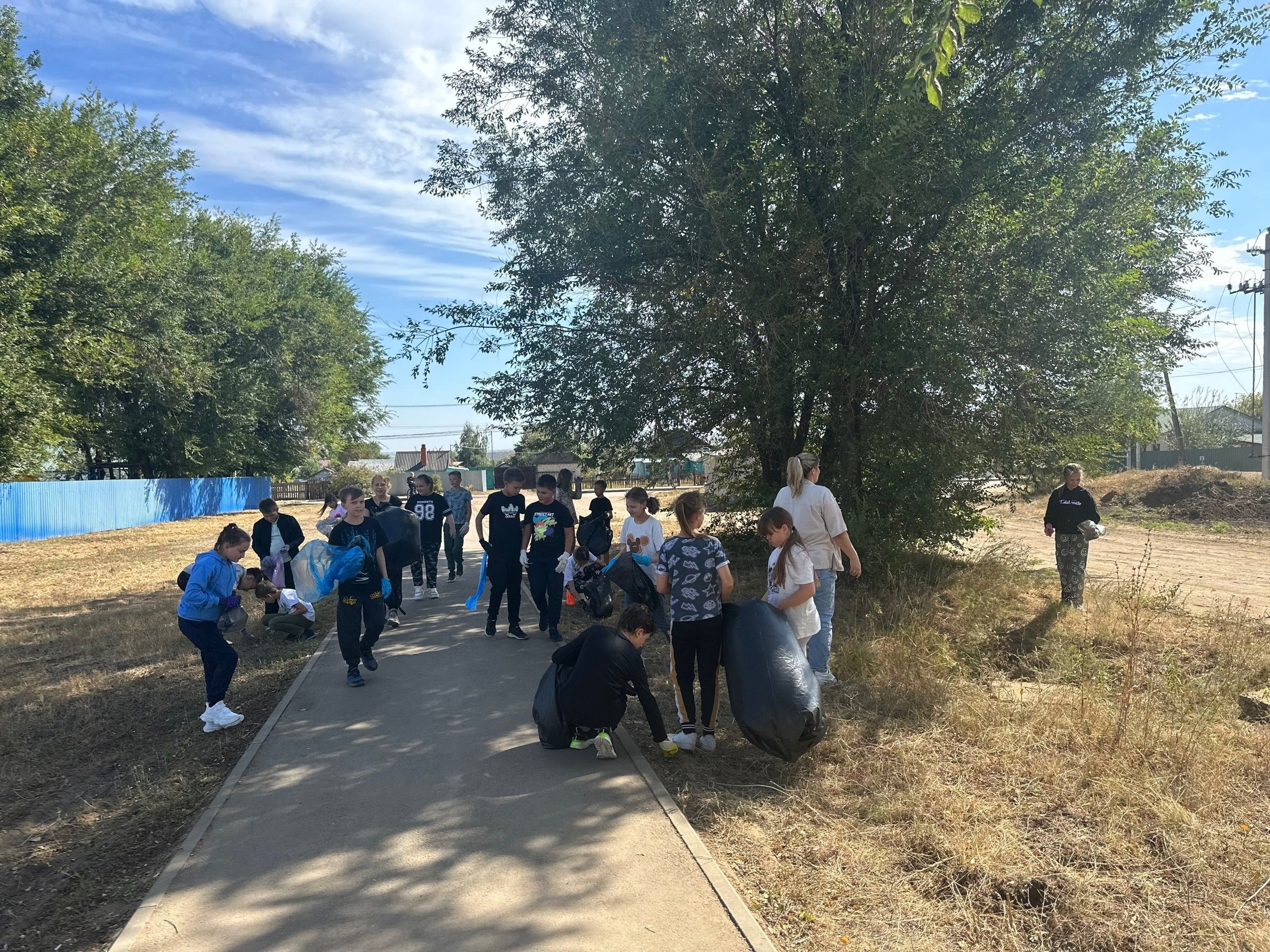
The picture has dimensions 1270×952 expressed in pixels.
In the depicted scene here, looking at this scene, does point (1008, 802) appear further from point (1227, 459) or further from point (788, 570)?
point (1227, 459)

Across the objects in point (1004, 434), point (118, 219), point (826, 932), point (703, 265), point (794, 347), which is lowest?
point (826, 932)

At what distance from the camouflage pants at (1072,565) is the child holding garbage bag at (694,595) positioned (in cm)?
561

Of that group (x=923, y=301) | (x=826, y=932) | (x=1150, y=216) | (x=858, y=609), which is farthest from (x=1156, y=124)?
(x=826, y=932)

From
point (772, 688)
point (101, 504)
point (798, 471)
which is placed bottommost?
point (772, 688)

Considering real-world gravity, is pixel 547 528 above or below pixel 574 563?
above

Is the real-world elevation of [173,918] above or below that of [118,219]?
below

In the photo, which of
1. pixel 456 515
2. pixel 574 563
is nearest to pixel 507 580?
pixel 574 563

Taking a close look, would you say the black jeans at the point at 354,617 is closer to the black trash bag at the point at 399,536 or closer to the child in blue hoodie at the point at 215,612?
the child in blue hoodie at the point at 215,612

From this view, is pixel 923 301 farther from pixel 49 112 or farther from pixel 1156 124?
pixel 49 112

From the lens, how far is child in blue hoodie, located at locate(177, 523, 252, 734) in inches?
240

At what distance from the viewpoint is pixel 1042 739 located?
5.50m

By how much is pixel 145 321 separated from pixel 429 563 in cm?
2194

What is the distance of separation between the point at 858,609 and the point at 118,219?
2734cm

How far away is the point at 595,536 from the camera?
945 centimetres
